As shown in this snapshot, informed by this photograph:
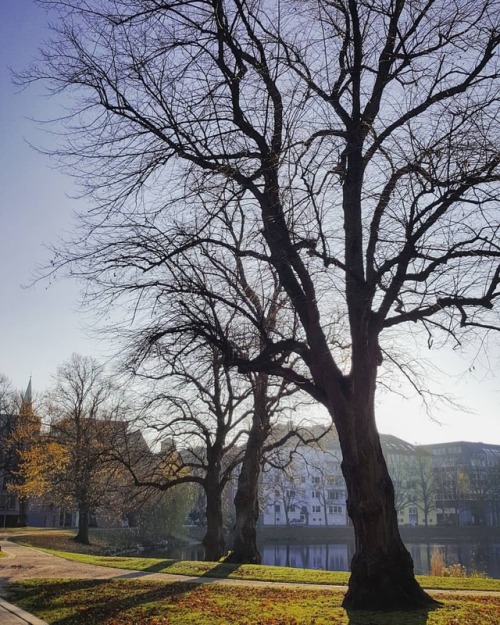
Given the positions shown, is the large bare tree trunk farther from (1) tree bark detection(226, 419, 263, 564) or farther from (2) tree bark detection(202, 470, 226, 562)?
(2) tree bark detection(202, 470, 226, 562)

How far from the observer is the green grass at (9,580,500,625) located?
8234 mm

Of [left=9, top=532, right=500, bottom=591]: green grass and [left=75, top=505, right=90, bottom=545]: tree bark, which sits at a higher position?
[left=9, top=532, right=500, bottom=591]: green grass

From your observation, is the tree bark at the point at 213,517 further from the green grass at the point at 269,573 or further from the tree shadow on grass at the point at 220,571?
the tree shadow on grass at the point at 220,571

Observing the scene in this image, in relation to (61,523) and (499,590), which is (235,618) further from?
(61,523)

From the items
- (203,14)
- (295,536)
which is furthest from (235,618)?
(295,536)

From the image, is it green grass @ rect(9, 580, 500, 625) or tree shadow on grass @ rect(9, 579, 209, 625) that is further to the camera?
tree shadow on grass @ rect(9, 579, 209, 625)

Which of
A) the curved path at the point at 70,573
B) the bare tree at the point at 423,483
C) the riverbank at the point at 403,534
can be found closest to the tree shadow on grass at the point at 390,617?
the curved path at the point at 70,573

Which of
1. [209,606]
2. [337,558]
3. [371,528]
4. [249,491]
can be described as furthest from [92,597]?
[337,558]

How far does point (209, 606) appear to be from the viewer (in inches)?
390

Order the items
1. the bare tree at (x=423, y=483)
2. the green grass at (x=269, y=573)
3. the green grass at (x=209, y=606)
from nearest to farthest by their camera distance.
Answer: the green grass at (x=209, y=606), the green grass at (x=269, y=573), the bare tree at (x=423, y=483)

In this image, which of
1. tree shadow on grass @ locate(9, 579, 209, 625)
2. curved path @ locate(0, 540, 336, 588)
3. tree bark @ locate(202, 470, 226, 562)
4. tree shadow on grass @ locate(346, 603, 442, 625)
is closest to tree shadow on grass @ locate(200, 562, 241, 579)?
curved path @ locate(0, 540, 336, 588)

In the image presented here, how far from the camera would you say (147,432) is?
25281 mm

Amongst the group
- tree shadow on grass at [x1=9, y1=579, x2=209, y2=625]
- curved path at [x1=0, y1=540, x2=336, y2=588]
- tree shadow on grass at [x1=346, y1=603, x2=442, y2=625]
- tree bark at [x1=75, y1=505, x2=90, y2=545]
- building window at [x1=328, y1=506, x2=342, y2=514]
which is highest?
tree shadow on grass at [x1=346, y1=603, x2=442, y2=625]

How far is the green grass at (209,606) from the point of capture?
8.23 meters
